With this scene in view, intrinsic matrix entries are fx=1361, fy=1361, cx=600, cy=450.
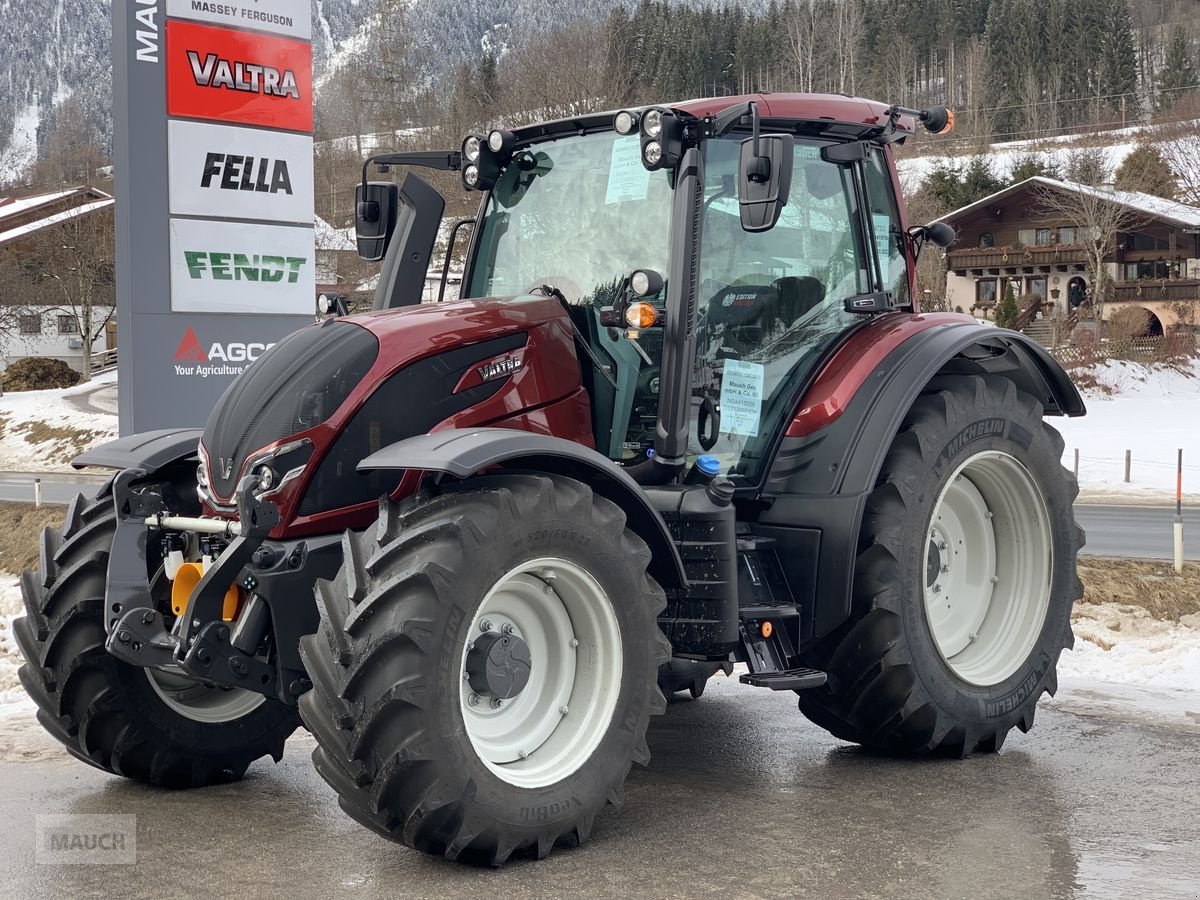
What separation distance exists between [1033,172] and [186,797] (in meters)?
61.9

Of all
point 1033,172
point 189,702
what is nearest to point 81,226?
point 1033,172

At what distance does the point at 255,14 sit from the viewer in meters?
11.0

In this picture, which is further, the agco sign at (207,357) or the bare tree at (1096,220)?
the bare tree at (1096,220)

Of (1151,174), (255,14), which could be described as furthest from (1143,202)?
(255,14)

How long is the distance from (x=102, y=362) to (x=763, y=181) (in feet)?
174

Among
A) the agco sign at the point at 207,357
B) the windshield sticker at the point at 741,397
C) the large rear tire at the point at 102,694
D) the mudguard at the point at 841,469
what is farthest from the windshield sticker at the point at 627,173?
the agco sign at the point at 207,357

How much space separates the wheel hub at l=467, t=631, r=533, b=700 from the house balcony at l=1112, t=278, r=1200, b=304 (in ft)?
159

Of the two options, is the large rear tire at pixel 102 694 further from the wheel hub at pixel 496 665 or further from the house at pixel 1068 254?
the house at pixel 1068 254

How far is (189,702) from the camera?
542 centimetres

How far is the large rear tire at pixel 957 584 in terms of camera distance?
541 cm

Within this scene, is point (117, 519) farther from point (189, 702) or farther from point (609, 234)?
point (609, 234)

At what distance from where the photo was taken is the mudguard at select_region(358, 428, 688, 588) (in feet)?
13.5

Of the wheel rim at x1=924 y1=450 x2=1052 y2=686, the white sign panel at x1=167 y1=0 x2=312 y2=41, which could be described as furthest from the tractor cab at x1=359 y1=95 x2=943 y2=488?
the white sign panel at x1=167 y1=0 x2=312 y2=41

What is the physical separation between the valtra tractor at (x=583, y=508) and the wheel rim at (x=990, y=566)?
17 mm
